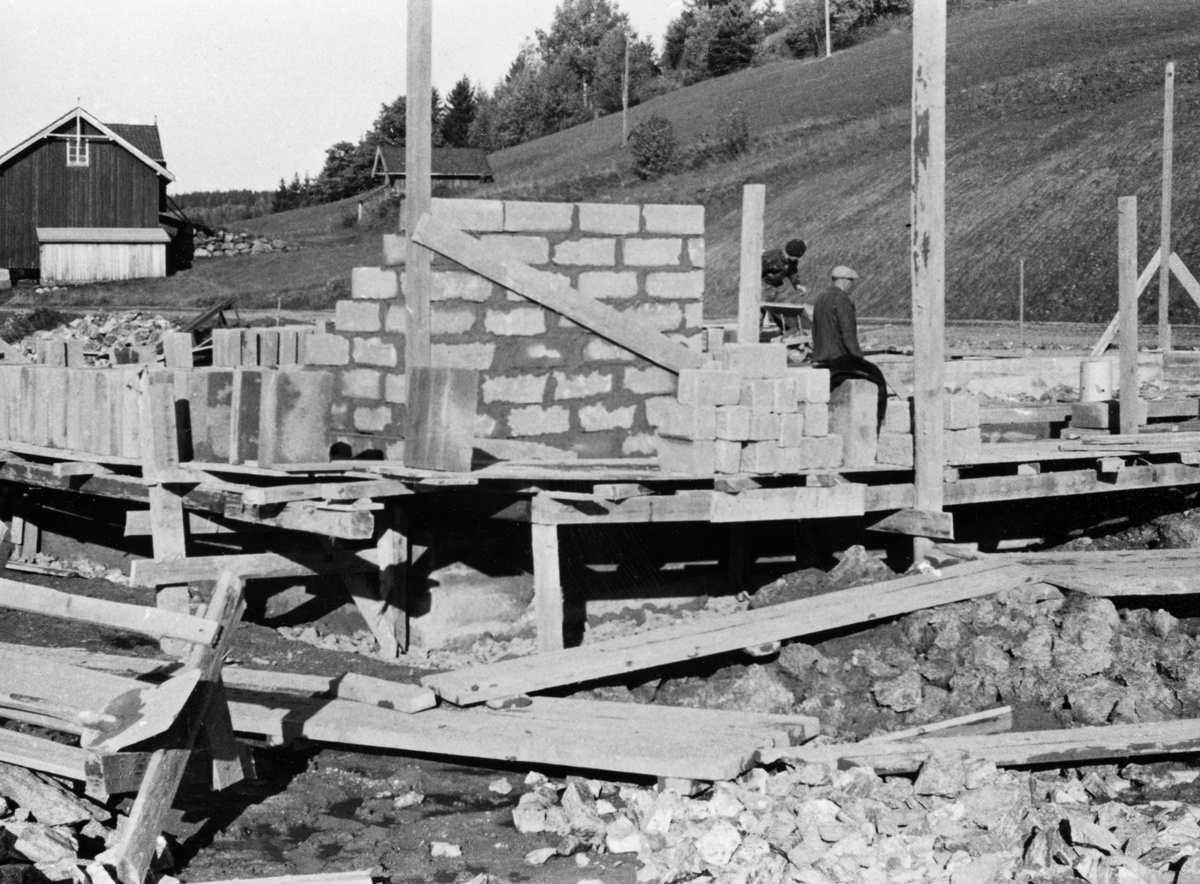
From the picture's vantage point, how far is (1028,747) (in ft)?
25.2

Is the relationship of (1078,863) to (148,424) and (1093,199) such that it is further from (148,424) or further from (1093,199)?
(1093,199)

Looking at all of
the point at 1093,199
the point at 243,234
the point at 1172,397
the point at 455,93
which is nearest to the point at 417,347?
the point at 1172,397

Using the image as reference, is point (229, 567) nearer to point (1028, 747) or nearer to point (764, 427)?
point (764, 427)

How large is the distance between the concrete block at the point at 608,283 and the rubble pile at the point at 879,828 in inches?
149

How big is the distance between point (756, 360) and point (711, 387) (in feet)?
1.13

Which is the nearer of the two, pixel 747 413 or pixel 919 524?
pixel 747 413

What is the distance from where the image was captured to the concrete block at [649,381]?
33.4 feet

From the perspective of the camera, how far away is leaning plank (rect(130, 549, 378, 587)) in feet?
29.9

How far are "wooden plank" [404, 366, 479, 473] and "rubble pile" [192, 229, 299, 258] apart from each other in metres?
42.4

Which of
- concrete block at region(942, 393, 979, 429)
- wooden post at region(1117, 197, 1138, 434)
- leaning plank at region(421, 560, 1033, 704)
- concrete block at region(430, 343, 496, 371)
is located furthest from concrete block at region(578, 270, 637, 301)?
wooden post at region(1117, 197, 1138, 434)

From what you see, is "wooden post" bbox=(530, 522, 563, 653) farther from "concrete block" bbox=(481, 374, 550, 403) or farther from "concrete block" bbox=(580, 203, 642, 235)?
"concrete block" bbox=(580, 203, 642, 235)

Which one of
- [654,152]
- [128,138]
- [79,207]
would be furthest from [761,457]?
[654,152]

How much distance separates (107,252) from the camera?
1773 inches

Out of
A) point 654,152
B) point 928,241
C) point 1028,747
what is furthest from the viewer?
point 654,152
